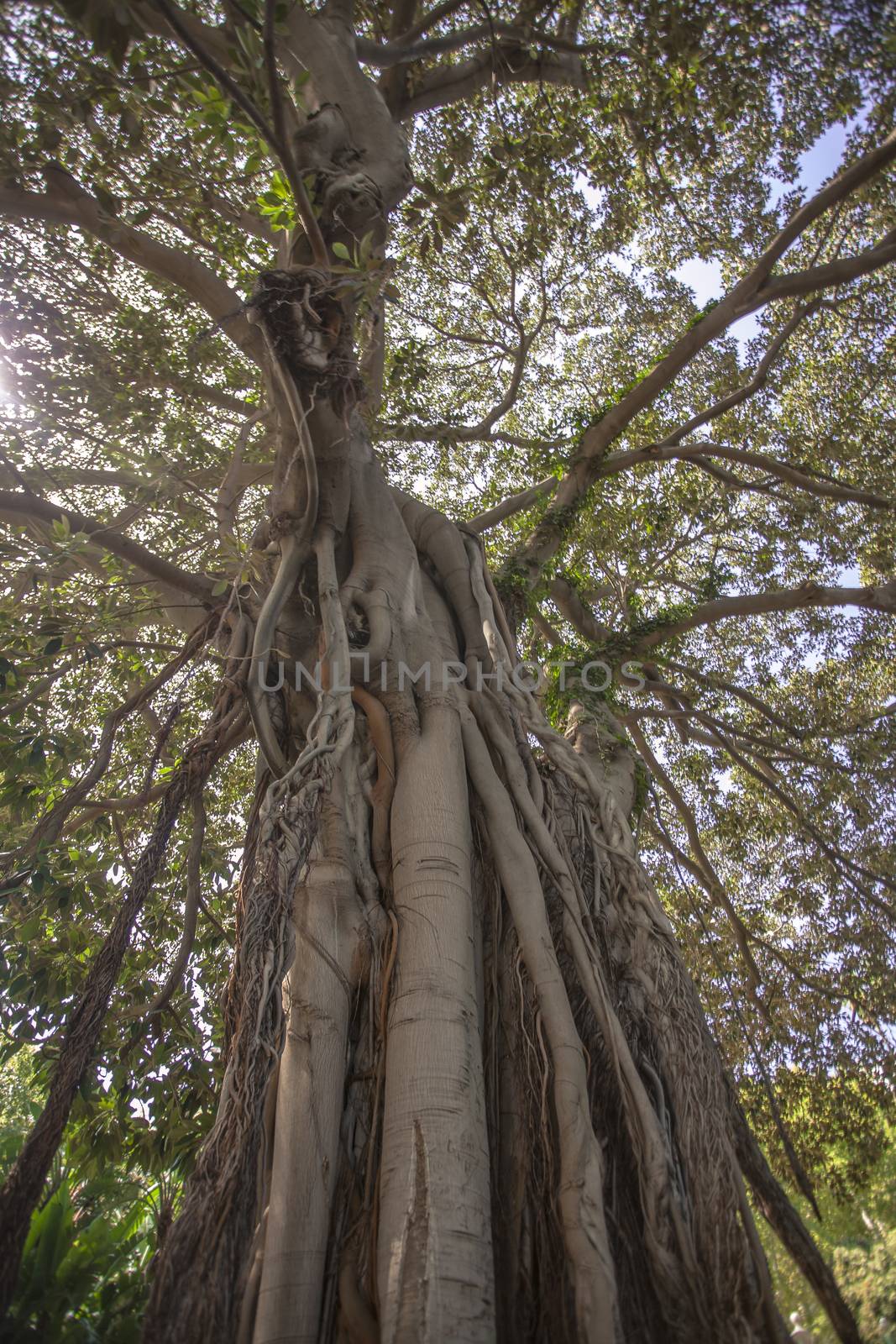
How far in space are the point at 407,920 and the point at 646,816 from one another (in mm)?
3916

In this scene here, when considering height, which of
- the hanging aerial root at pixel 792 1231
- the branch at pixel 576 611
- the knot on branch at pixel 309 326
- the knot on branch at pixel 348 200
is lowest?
the hanging aerial root at pixel 792 1231

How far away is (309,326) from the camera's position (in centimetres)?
298

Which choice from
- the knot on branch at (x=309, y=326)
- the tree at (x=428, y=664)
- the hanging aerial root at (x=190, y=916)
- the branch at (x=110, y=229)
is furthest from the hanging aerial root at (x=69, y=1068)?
the branch at (x=110, y=229)

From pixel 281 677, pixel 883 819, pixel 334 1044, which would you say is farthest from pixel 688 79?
pixel 883 819

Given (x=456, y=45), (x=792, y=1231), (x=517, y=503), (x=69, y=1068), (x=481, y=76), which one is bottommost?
(x=792, y=1231)

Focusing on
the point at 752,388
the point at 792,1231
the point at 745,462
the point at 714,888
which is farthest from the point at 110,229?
the point at 714,888

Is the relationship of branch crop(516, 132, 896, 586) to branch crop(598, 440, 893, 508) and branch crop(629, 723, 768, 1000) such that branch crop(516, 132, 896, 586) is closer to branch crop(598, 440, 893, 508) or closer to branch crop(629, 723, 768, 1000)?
branch crop(598, 440, 893, 508)

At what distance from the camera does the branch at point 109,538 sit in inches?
136

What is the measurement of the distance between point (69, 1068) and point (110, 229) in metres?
3.62

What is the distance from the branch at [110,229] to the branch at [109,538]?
3.45 ft

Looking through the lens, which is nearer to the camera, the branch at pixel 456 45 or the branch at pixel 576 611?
the branch at pixel 456 45

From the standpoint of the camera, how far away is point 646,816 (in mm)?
6012

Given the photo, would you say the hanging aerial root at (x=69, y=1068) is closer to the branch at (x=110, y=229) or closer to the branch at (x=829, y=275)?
the branch at (x=110, y=229)

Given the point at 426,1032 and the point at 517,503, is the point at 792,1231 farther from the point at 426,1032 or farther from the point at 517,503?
the point at 517,503
